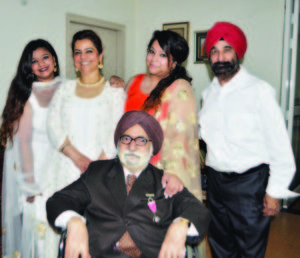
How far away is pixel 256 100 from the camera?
1.87 metres

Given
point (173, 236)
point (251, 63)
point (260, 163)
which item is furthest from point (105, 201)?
point (251, 63)

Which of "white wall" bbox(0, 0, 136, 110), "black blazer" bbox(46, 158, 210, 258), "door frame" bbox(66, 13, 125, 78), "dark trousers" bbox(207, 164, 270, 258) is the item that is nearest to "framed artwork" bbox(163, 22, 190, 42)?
"door frame" bbox(66, 13, 125, 78)

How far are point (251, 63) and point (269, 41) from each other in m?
0.32

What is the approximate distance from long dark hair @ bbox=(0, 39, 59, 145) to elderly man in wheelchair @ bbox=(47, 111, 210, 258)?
2.59 ft

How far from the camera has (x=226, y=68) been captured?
6.49 ft

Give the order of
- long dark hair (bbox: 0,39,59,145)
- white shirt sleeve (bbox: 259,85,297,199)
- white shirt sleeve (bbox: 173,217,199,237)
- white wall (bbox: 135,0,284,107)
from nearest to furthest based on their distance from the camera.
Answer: white shirt sleeve (bbox: 173,217,199,237) < white shirt sleeve (bbox: 259,85,297,199) < long dark hair (bbox: 0,39,59,145) < white wall (bbox: 135,0,284,107)

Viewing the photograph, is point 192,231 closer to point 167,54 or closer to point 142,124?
point 142,124

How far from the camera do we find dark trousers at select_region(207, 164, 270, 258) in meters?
1.93

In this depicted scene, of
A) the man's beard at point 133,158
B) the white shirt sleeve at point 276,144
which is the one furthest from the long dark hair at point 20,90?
the white shirt sleeve at point 276,144

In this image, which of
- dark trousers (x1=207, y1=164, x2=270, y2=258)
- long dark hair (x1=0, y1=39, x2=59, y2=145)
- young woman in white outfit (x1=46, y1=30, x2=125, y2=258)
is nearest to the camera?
dark trousers (x1=207, y1=164, x2=270, y2=258)

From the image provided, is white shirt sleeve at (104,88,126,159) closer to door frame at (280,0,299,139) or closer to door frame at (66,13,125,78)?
door frame at (66,13,125,78)

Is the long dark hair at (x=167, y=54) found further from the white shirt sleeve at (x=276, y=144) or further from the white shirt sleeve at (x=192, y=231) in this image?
the white shirt sleeve at (x=192, y=231)

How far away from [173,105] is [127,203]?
650 millimetres

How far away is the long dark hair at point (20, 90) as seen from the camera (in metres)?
2.18
